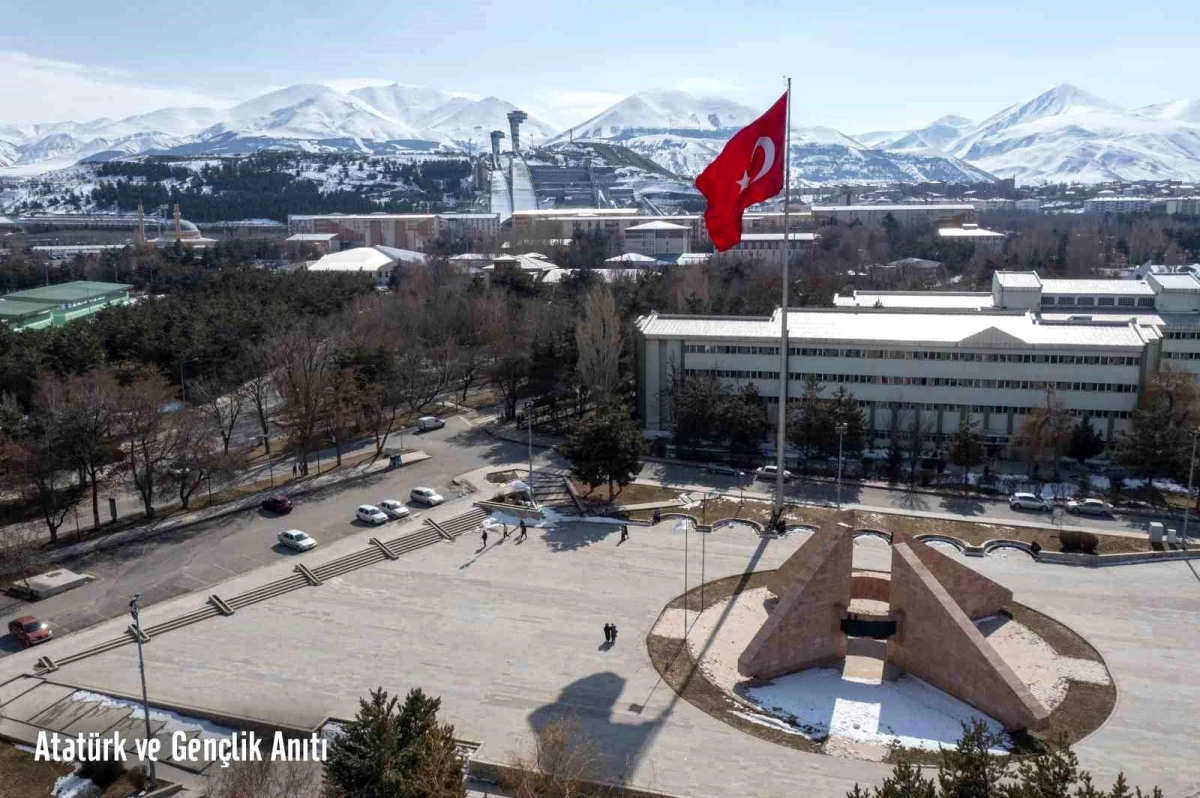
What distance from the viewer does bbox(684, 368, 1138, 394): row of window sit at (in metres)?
30.3

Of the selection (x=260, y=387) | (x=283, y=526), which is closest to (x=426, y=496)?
(x=283, y=526)

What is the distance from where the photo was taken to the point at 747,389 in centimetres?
3150

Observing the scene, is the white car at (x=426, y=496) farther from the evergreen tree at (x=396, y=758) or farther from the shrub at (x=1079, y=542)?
the shrub at (x=1079, y=542)

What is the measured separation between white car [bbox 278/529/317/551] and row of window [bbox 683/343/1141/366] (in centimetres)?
1621

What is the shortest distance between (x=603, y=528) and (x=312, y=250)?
69.2 metres

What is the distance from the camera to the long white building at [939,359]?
99.7 ft

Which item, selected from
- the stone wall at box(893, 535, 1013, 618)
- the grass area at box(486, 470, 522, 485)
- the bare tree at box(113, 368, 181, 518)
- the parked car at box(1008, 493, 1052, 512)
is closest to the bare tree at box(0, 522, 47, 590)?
the bare tree at box(113, 368, 181, 518)

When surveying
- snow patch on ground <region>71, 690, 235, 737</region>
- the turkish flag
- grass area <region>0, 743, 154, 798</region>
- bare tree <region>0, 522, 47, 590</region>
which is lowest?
grass area <region>0, 743, 154, 798</region>

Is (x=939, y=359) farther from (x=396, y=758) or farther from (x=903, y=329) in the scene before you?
(x=396, y=758)

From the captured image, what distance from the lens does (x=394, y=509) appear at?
995 inches

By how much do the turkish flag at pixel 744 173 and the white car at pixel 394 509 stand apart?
11.7 meters

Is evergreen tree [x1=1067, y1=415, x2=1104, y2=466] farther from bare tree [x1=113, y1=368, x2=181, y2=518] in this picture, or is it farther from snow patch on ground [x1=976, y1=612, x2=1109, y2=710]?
bare tree [x1=113, y1=368, x2=181, y2=518]

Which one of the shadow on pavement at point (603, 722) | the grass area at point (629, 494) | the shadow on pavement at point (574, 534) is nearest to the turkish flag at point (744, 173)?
the shadow on pavement at point (574, 534)

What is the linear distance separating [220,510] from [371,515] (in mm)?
4852
